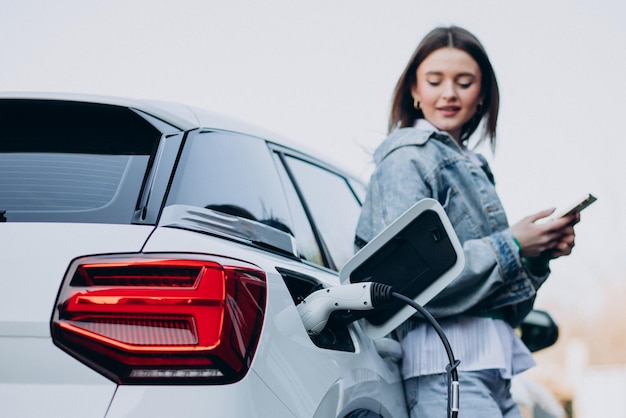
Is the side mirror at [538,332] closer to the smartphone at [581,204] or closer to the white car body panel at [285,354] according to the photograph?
the smartphone at [581,204]

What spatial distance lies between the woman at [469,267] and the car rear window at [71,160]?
34.2 inches

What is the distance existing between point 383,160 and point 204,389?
1288mm

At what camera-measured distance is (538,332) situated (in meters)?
3.61

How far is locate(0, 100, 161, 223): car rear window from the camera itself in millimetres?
1620

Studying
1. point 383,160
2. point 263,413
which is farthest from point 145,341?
point 383,160

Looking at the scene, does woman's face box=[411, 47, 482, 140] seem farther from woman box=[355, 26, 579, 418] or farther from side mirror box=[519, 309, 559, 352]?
side mirror box=[519, 309, 559, 352]

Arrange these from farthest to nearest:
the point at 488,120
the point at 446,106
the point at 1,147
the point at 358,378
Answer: the point at 488,120 → the point at 446,106 → the point at 358,378 → the point at 1,147

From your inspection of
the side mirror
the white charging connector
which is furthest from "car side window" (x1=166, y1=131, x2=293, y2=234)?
the side mirror

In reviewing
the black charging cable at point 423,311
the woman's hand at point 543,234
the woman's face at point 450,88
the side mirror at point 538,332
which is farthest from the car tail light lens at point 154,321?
the side mirror at point 538,332

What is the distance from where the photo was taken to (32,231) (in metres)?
1.52

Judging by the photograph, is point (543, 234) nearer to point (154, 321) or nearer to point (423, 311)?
point (423, 311)

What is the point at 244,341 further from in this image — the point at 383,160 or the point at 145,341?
the point at 383,160

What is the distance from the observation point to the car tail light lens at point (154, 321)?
1.42 m

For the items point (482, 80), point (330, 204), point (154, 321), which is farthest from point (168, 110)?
point (482, 80)
